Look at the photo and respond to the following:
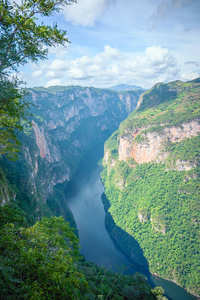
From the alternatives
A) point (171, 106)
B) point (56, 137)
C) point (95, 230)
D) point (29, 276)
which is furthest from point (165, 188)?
point (56, 137)

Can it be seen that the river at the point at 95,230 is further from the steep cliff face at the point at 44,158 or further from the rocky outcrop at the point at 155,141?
the rocky outcrop at the point at 155,141

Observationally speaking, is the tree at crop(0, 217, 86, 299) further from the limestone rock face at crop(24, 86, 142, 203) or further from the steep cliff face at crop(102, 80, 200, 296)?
the steep cliff face at crop(102, 80, 200, 296)

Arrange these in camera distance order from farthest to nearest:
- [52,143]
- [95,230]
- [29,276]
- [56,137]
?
[56,137] < [52,143] < [95,230] < [29,276]

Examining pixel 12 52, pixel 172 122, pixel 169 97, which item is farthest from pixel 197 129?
pixel 12 52

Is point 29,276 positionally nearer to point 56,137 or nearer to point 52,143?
point 52,143

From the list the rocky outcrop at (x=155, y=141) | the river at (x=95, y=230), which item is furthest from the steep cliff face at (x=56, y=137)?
the rocky outcrop at (x=155, y=141)

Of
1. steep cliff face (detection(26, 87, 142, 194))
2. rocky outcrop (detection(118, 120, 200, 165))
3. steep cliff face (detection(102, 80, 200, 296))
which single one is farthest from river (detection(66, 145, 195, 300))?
rocky outcrop (detection(118, 120, 200, 165))

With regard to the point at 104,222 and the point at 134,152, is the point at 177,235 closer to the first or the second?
the point at 104,222
